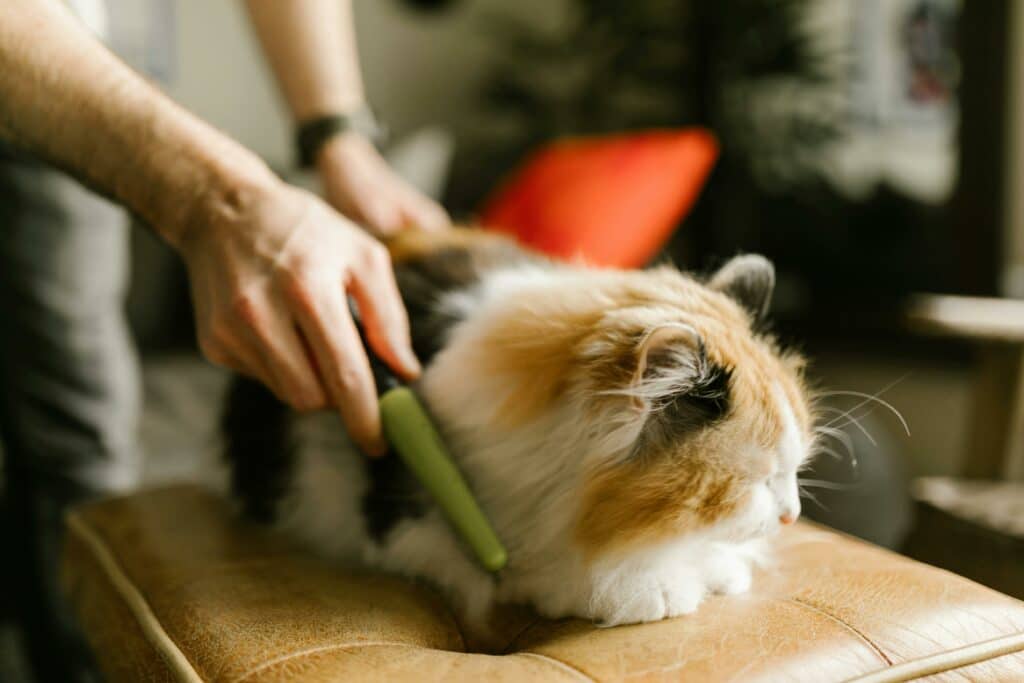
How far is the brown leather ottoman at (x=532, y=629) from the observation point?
63 centimetres

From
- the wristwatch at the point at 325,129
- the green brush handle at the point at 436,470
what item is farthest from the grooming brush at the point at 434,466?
the wristwatch at the point at 325,129

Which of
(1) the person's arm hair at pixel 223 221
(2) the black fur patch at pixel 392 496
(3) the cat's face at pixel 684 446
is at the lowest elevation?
(2) the black fur patch at pixel 392 496

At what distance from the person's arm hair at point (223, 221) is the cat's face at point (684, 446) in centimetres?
22

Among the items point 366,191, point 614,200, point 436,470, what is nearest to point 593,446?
point 436,470

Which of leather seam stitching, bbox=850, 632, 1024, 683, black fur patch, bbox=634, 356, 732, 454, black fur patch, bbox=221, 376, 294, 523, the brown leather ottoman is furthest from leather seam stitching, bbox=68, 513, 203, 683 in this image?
leather seam stitching, bbox=850, 632, 1024, 683

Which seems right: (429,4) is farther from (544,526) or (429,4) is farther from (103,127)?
(544,526)

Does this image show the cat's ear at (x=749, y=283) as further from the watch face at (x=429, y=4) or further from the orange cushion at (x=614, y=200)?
the watch face at (x=429, y=4)

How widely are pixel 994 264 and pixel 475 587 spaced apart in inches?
73.9

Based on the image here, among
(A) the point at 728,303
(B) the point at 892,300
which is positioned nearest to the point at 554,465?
(A) the point at 728,303

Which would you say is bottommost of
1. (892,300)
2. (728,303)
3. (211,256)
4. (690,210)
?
(892,300)

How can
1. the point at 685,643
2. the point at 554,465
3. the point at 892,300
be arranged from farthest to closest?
the point at 892,300 < the point at 554,465 < the point at 685,643

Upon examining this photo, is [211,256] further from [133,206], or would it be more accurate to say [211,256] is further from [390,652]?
[390,652]

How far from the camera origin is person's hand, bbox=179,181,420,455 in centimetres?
77

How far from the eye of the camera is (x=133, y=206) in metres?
0.85
